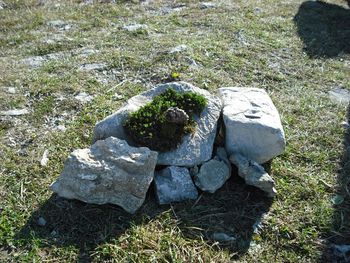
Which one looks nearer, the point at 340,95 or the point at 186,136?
the point at 186,136

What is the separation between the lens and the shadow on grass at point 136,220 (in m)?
3.83

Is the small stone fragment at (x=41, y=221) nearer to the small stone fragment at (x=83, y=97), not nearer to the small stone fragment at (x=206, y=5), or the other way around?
the small stone fragment at (x=83, y=97)

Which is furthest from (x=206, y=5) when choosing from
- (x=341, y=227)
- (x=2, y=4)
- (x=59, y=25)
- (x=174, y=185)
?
(x=341, y=227)

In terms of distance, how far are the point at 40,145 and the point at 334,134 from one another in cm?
352

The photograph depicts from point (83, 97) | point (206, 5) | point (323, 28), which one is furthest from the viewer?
point (206, 5)

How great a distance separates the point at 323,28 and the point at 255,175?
5.98 meters

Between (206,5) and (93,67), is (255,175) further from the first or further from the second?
(206,5)

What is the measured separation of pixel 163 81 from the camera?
21.0 feet

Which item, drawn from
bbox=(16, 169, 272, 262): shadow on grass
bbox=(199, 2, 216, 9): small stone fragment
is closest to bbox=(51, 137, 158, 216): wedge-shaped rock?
bbox=(16, 169, 272, 262): shadow on grass

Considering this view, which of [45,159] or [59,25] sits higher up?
[45,159]

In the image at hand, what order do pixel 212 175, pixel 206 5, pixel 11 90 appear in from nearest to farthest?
pixel 212 175 → pixel 11 90 → pixel 206 5

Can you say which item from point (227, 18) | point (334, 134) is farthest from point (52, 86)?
point (227, 18)

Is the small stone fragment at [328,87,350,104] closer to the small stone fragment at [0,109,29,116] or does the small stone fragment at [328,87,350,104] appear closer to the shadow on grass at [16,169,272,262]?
the shadow on grass at [16,169,272,262]

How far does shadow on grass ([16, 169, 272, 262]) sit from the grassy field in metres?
0.01
